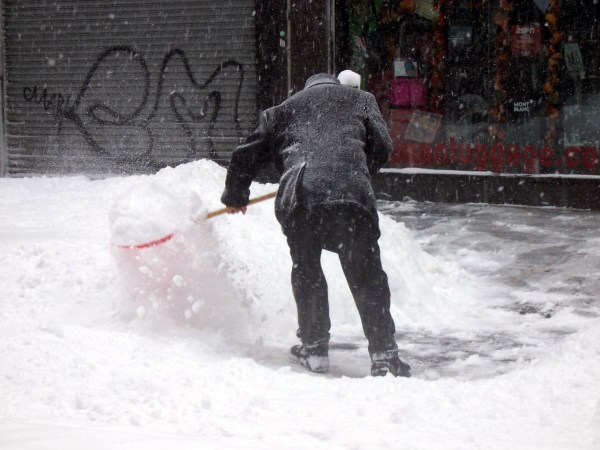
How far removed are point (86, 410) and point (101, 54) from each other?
9287mm

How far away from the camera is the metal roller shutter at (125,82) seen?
460 inches

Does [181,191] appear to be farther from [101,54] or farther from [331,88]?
[101,54]

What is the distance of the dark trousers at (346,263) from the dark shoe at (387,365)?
0.12ft

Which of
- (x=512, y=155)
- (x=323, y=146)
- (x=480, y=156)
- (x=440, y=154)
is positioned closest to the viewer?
(x=323, y=146)

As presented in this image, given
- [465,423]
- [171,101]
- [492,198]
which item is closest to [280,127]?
[465,423]

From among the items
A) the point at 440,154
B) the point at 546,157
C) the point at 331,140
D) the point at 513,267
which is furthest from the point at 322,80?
the point at 440,154

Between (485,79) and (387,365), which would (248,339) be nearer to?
(387,365)

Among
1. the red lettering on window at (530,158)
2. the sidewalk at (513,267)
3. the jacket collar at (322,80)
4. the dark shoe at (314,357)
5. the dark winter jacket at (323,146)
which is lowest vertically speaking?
the sidewalk at (513,267)

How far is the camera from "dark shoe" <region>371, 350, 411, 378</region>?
14.4 feet

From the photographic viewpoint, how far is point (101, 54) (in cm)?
1215

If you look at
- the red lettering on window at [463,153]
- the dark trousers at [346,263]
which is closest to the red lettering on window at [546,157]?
the red lettering on window at [463,153]

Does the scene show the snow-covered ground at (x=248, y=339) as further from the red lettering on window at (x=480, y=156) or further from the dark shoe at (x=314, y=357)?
the red lettering on window at (x=480, y=156)

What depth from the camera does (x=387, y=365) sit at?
4.41 meters

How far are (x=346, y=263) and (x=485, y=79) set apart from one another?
272 inches
